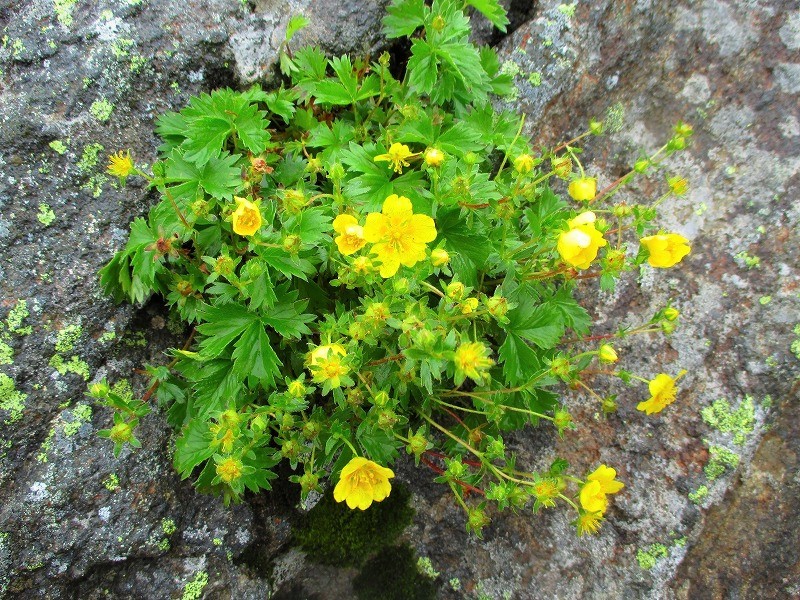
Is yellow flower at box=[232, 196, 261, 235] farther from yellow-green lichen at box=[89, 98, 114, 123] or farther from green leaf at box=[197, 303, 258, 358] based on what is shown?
yellow-green lichen at box=[89, 98, 114, 123]

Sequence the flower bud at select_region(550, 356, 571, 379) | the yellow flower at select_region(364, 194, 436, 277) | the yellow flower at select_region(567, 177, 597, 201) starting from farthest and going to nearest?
1. the yellow flower at select_region(567, 177, 597, 201)
2. the flower bud at select_region(550, 356, 571, 379)
3. the yellow flower at select_region(364, 194, 436, 277)

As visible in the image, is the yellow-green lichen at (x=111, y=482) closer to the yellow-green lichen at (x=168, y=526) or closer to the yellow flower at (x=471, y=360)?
the yellow-green lichen at (x=168, y=526)

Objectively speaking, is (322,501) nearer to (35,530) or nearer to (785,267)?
(35,530)

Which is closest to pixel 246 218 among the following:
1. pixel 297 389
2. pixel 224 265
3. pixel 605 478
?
pixel 224 265

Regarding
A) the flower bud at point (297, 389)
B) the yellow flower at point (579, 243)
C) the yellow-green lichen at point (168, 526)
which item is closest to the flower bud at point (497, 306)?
the yellow flower at point (579, 243)

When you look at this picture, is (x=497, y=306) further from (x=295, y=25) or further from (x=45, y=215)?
(x=45, y=215)

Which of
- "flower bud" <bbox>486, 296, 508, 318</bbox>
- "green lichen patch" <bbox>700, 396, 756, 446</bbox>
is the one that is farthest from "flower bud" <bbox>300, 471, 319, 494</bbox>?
"green lichen patch" <bbox>700, 396, 756, 446</bbox>
